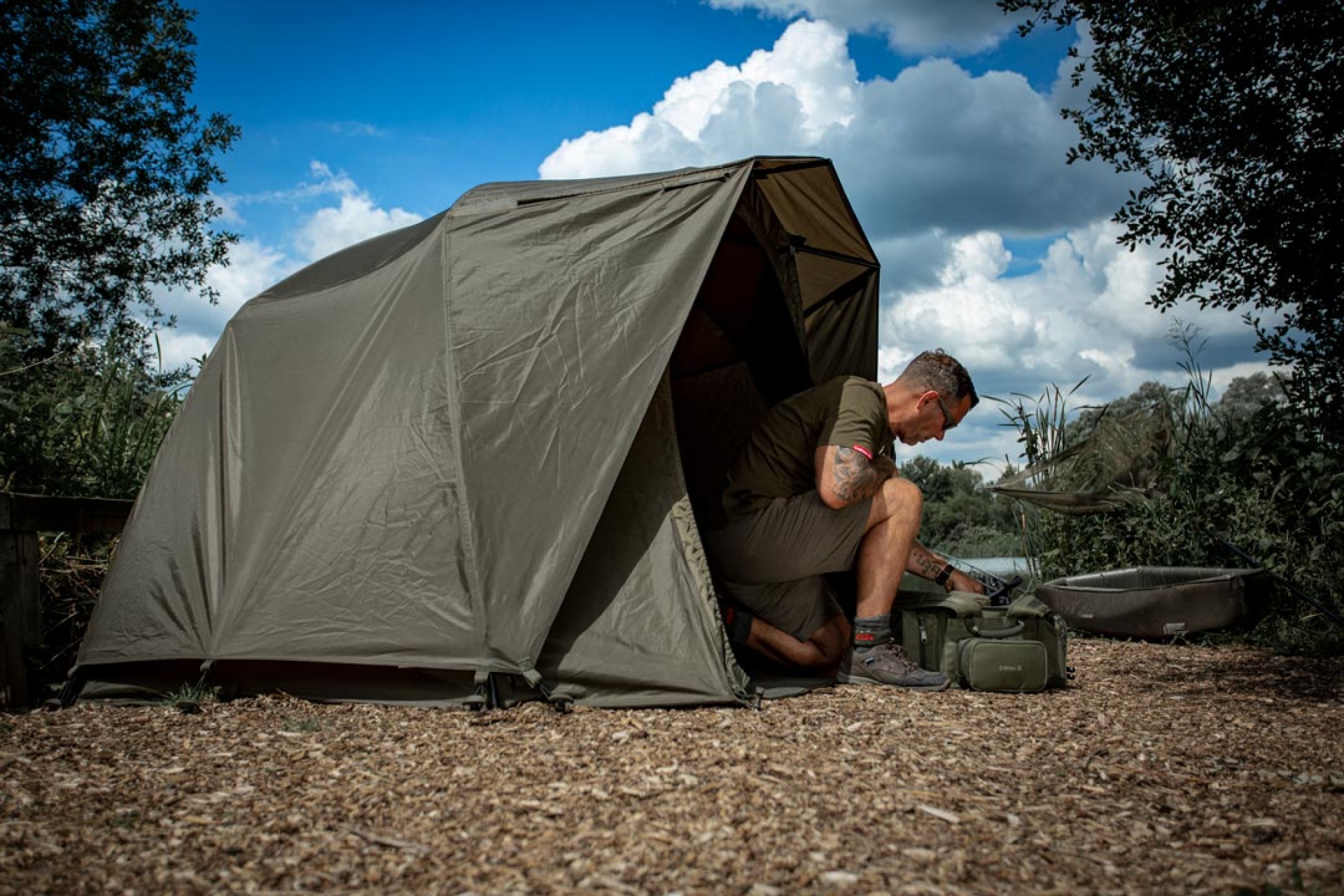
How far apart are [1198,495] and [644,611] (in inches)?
176

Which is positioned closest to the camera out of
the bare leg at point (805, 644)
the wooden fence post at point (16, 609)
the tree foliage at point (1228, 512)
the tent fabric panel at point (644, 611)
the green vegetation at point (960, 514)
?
the tent fabric panel at point (644, 611)

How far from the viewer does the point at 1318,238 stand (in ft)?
14.8

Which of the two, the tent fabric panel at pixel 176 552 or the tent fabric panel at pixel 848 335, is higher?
the tent fabric panel at pixel 848 335

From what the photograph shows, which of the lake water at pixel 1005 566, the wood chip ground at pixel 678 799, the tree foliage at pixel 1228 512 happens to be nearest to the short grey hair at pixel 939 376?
the wood chip ground at pixel 678 799

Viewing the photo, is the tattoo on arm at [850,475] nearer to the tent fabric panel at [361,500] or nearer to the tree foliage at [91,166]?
the tent fabric panel at [361,500]

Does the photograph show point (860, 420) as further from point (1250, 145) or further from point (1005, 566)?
point (1005, 566)

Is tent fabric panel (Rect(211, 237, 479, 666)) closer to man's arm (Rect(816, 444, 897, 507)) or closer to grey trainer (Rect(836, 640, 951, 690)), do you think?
man's arm (Rect(816, 444, 897, 507))

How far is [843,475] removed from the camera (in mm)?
4141

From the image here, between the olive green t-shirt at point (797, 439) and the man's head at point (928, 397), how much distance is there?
97mm

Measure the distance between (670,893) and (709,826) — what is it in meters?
0.37

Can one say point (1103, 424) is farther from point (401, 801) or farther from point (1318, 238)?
point (401, 801)

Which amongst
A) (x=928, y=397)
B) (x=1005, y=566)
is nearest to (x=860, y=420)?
(x=928, y=397)

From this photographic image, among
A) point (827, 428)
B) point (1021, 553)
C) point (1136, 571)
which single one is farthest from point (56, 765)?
point (1021, 553)

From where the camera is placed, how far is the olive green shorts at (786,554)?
429 cm
